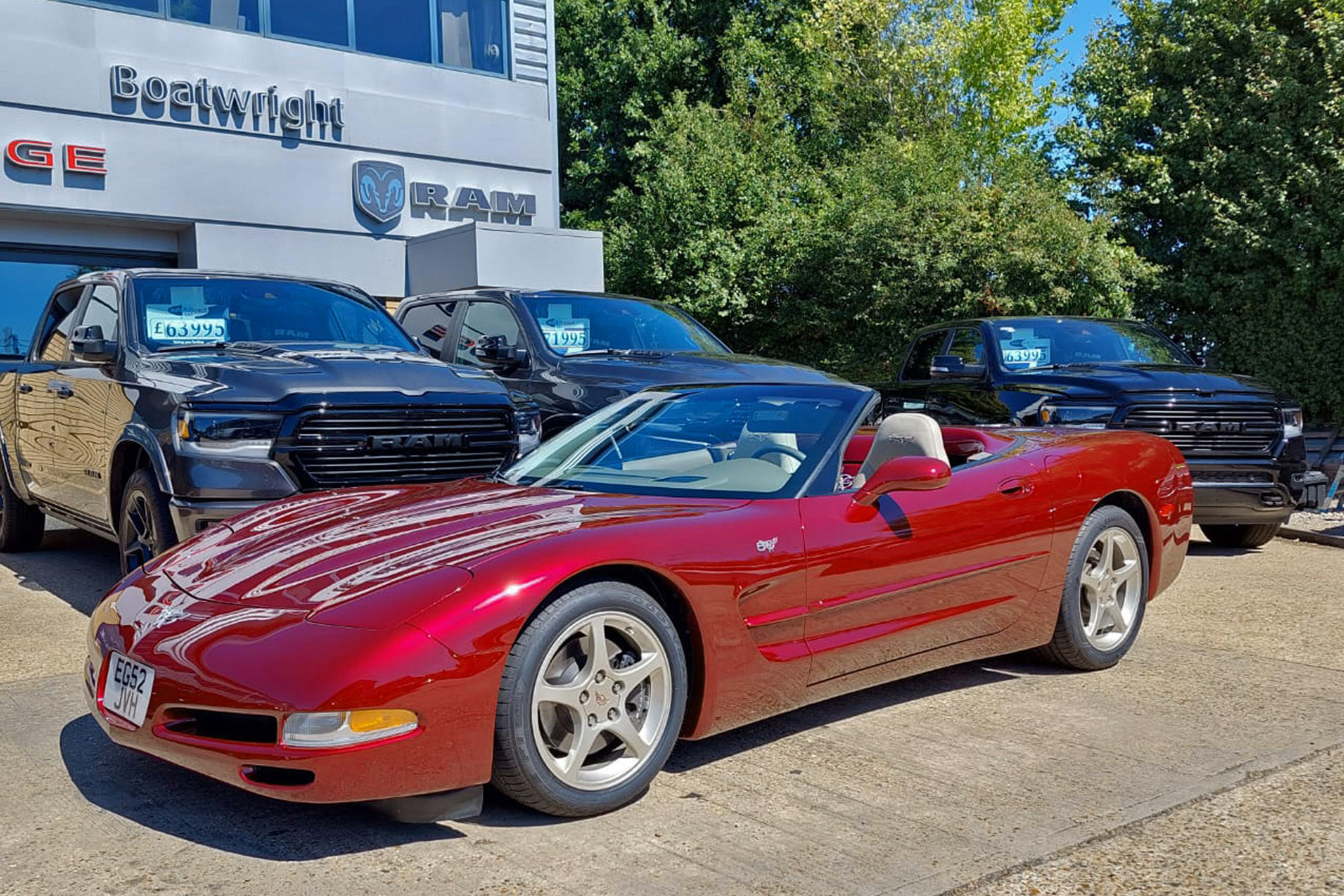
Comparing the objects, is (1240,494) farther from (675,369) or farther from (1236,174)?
(1236,174)

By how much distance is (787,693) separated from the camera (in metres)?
3.94

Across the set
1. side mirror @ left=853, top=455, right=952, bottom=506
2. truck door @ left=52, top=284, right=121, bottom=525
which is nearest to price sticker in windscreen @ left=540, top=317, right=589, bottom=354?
truck door @ left=52, top=284, right=121, bottom=525

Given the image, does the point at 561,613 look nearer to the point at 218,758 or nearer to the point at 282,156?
the point at 218,758

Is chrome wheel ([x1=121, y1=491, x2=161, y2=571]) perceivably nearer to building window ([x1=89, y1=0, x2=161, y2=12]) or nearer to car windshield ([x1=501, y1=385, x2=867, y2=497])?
car windshield ([x1=501, y1=385, x2=867, y2=497])

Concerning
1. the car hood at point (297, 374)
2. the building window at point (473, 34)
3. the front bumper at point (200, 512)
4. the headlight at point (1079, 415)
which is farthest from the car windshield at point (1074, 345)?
the building window at point (473, 34)

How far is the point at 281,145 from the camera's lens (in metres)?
15.3

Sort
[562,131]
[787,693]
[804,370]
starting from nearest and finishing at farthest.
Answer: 1. [787,693]
2. [804,370]
3. [562,131]

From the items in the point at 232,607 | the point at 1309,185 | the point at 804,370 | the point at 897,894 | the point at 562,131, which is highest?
the point at 562,131

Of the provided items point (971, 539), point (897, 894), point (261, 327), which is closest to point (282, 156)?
point (261, 327)

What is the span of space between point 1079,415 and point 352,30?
11585mm

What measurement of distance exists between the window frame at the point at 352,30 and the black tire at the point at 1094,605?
1320 centimetres

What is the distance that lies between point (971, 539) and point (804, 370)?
402 centimetres

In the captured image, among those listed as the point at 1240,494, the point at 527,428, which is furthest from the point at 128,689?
the point at 1240,494

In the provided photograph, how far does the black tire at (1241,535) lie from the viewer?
343 inches
